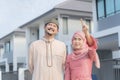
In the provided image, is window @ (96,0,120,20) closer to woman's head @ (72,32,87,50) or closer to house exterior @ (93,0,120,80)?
house exterior @ (93,0,120,80)

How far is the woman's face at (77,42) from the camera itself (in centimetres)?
390

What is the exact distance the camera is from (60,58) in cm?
396

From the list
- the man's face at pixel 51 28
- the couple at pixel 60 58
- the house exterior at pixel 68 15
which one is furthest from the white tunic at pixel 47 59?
the house exterior at pixel 68 15

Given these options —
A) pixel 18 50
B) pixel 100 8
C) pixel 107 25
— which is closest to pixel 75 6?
pixel 100 8

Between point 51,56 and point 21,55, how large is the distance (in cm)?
3367

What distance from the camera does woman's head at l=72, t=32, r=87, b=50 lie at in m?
3.90

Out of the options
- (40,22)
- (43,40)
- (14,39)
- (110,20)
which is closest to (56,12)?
(40,22)

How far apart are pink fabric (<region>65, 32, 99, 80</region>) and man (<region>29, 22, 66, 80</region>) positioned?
3.3 inches

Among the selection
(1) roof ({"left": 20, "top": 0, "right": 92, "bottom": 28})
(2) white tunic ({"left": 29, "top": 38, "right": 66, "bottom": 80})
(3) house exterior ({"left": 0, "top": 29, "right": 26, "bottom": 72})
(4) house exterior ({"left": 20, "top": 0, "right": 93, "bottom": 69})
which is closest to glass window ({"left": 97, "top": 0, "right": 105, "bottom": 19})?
(1) roof ({"left": 20, "top": 0, "right": 92, "bottom": 28})

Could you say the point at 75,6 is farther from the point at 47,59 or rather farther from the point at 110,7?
the point at 47,59

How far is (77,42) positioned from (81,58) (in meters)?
0.18

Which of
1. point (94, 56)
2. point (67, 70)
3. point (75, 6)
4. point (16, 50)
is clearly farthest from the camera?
point (16, 50)

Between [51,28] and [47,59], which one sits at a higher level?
[51,28]

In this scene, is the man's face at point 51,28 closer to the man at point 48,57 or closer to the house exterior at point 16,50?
the man at point 48,57
